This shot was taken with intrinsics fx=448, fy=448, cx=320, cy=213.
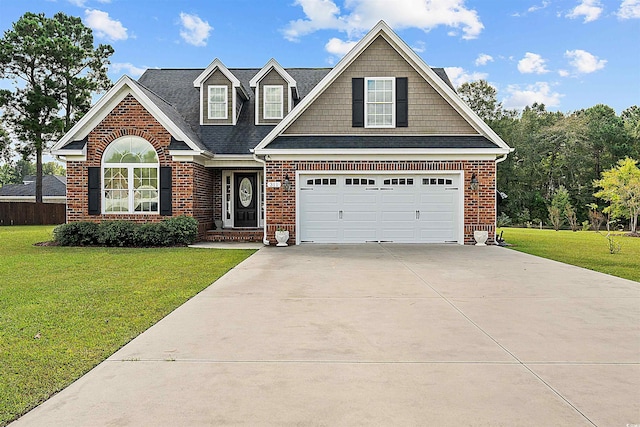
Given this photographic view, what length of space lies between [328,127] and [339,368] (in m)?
11.7

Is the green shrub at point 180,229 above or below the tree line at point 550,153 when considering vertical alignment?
below

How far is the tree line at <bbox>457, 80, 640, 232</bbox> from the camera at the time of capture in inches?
1486

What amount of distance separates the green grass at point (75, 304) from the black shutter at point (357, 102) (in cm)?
600

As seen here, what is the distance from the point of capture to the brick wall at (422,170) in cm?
1449

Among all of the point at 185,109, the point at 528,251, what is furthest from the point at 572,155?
the point at 185,109

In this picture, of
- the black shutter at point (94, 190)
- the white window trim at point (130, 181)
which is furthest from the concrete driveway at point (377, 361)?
the black shutter at point (94, 190)

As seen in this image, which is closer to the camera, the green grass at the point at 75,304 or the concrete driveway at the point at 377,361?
the concrete driveway at the point at 377,361

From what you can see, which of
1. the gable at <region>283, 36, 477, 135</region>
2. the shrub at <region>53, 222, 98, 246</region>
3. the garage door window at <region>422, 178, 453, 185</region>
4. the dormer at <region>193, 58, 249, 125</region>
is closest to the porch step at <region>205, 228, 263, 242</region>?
the shrub at <region>53, 222, 98, 246</region>

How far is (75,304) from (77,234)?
30.8 feet

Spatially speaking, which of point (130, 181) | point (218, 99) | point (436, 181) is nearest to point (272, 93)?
point (218, 99)

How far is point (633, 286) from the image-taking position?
25.3 ft

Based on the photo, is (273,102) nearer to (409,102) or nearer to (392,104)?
(392,104)

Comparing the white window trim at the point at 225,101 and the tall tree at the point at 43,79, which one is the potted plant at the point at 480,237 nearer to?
the white window trim at the point at 225,101

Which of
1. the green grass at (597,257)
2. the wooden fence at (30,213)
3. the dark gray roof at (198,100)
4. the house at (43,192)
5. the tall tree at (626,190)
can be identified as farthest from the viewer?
the house at (43,192)
